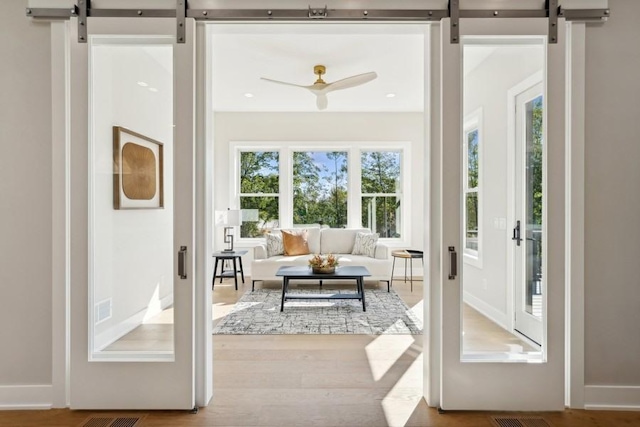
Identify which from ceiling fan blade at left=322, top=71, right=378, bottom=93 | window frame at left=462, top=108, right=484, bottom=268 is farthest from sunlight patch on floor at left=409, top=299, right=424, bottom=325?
ceiling fan blade at left=322, top=71, right=378, bottom=93

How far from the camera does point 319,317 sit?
13.3 feet

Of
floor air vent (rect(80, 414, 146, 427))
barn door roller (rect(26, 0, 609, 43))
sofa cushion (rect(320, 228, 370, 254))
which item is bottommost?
floor air vent (rect(80, 414, 146, 427))

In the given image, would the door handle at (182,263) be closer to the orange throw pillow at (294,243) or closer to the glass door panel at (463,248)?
the glass door panel at (463,248)

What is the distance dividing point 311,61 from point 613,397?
400 cm

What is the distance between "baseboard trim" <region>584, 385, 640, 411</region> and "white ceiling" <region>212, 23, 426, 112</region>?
247 cm

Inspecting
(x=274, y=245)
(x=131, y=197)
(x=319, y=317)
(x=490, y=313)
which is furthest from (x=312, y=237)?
(x=131, y=197)

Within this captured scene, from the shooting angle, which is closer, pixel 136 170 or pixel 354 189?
pixel 136 170

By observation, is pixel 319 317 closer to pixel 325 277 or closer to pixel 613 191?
pixel 325 277

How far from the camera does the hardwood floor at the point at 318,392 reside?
207cm

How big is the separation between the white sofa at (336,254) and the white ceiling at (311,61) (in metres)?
2.28

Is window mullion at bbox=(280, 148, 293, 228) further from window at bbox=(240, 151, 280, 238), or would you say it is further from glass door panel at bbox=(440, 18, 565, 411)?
glass door panel at bbox=(440, 18, 565, 411)

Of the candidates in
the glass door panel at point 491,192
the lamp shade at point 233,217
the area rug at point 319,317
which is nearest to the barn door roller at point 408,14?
the glass door panel at point 491,192

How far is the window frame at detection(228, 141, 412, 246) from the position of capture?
660 cm

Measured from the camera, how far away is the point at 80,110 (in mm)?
2145
